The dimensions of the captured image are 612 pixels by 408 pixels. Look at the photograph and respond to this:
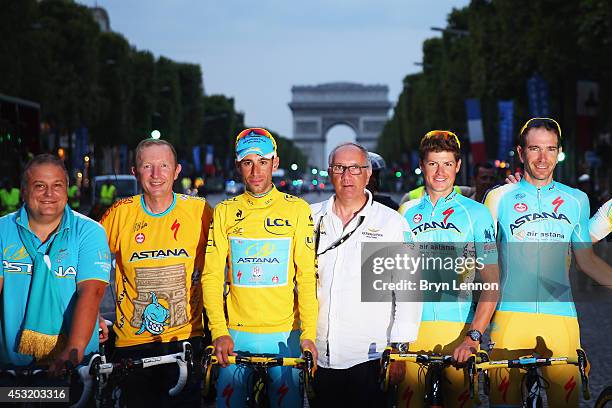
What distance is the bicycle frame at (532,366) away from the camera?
531cm

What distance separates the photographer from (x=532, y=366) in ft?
17.9

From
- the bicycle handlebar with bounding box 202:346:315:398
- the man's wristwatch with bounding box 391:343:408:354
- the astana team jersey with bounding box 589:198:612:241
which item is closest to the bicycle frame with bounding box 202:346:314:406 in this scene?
the bicycle handlebar with bounding box 202:346:315:398

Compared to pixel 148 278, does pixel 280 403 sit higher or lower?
lower

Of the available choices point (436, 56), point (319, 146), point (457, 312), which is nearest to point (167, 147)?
point (457, 312)

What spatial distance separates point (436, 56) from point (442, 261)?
76.3m

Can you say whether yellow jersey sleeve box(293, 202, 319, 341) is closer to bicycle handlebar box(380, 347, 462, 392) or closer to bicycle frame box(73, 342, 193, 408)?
bicycle handlebar box(380, 347, 462, 392)

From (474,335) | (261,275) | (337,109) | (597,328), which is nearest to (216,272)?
(261,275)

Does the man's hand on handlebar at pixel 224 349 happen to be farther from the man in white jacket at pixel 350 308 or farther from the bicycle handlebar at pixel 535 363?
the bicycle handlebar at pixel 535 363

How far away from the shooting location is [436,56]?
267ft

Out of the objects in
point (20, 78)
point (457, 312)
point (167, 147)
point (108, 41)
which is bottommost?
point (457, 312)

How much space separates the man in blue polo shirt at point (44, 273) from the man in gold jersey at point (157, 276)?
0.75m

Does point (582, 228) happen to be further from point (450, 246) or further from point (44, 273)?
point (44, 273)

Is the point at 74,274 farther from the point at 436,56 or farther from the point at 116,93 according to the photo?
the point at 436,56

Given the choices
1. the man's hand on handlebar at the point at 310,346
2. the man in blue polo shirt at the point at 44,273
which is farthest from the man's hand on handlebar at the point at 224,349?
the man in blue polo shirt at the point at 44,273
